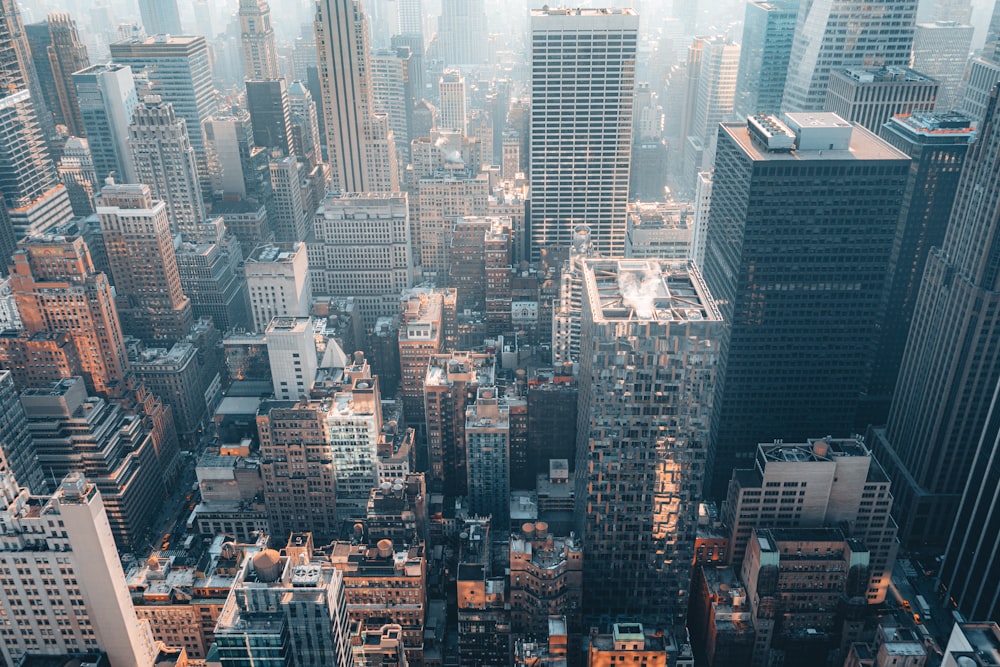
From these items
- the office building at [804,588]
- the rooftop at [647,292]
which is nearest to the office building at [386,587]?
the rooftop at [647,292]

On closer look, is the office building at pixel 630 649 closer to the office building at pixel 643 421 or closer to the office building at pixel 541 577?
the office building at pixel 541 577

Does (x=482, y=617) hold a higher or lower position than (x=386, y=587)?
lower

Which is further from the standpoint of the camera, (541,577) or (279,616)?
(541,577)

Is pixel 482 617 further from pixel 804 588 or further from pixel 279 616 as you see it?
pixel 804 588

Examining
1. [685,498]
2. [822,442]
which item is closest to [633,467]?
[685,498]

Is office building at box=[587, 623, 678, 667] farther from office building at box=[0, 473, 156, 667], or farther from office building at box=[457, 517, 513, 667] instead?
office building at box=[0, 473, 156, 667]

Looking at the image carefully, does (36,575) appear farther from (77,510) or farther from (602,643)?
(602,643)

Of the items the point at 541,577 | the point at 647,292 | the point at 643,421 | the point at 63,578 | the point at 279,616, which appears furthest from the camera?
the point at 541,577

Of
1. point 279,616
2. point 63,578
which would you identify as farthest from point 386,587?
point 63,578
